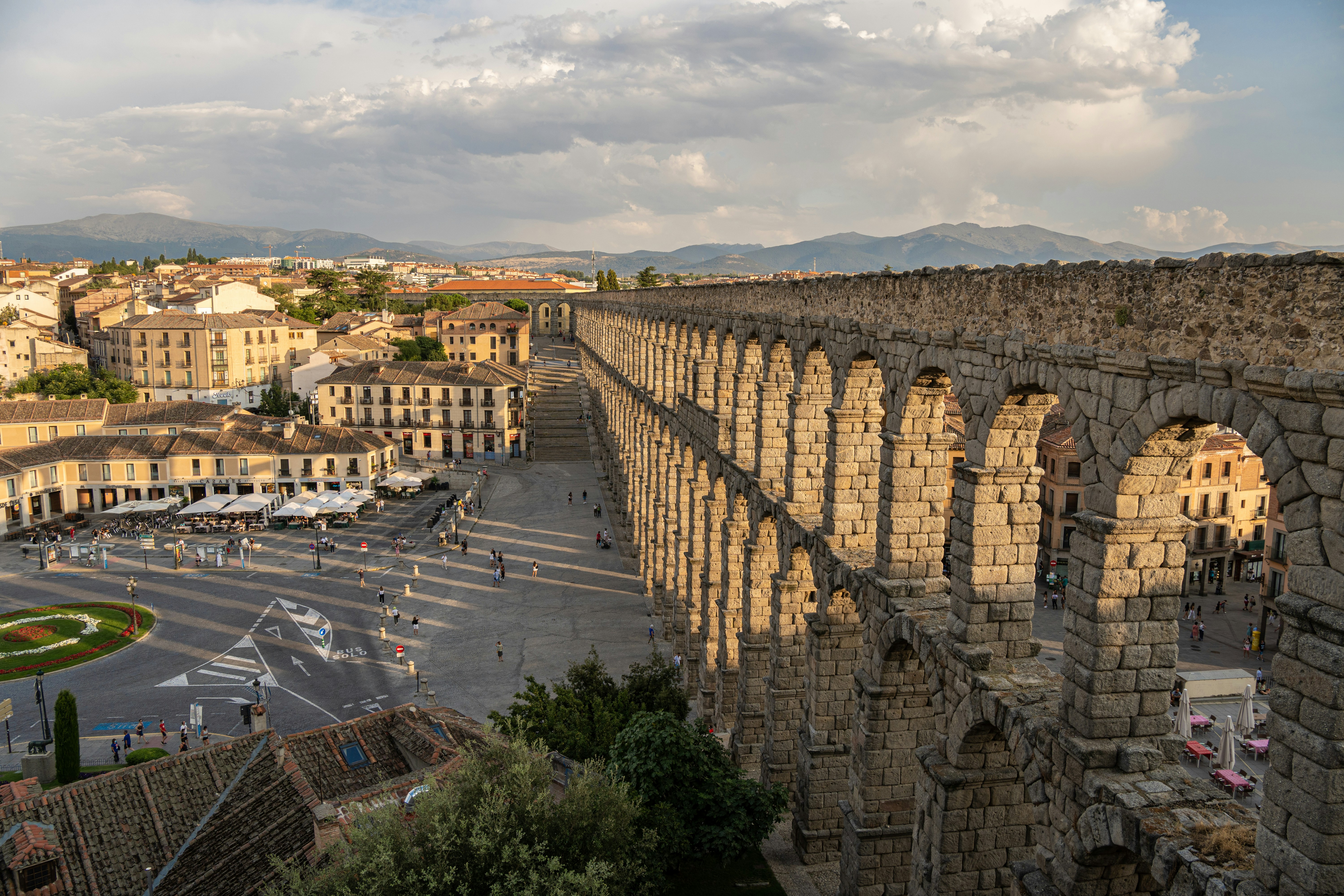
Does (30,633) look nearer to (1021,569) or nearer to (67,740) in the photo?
(67,740)

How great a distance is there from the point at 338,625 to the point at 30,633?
563 inches

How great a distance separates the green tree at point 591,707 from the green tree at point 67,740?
14521mm

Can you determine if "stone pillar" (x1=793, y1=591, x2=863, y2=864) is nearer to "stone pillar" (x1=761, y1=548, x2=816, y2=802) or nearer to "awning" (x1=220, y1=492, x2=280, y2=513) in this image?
"stone pillar" (x1=761, y1=548, x2=816, y2=802)

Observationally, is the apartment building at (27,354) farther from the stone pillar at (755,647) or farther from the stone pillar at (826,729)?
the stone pillar at (826,729)

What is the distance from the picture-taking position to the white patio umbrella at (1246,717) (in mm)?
28500

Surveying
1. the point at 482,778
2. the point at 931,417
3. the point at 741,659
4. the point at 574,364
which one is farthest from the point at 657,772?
the point at 574,364

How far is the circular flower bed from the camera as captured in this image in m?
42.8

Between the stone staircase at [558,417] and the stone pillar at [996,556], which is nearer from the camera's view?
the stone pillar at [996,556]

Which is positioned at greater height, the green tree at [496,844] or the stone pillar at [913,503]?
the stone pillar at [913,503]

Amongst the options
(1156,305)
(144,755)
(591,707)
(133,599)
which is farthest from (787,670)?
(133,599)

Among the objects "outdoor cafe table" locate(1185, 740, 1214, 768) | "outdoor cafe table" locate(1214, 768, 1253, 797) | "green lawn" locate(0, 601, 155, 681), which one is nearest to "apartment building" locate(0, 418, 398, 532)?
"green lawn" locate(0, 601, 155, 681)

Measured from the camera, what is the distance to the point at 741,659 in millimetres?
28094

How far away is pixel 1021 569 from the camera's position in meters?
14.1

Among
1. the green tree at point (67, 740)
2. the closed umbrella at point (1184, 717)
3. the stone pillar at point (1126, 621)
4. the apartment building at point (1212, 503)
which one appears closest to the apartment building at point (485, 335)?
the apartment building at point (1212, 503)
